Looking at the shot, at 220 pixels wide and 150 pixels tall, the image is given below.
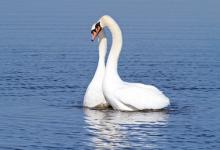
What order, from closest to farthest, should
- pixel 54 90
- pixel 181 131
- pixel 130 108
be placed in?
1. pixel 181 131
2. pixel 130 108
3. pixel 54 90

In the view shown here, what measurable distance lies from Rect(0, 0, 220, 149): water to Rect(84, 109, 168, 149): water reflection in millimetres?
19

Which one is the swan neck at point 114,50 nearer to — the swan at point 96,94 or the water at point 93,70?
the swan at point 96,94

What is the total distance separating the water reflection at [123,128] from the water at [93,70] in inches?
0.7

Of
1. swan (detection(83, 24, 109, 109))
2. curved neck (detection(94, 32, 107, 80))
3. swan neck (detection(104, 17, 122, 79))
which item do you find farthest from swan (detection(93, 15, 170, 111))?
curved neck (detection(94, 32, 107, 80))

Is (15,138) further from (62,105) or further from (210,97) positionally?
(210,97)

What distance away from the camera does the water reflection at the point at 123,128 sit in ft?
61.4

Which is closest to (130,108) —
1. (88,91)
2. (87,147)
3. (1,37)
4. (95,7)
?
(88,91)

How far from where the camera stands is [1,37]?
33.3 m

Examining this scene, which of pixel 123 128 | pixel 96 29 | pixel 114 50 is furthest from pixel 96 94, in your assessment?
pixel 123 128

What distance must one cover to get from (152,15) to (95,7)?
3404 millimetres

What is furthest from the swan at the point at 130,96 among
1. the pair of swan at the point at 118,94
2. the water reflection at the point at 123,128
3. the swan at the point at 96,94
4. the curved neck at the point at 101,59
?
the curved neck at the point at 101,59

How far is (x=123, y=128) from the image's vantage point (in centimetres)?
2016

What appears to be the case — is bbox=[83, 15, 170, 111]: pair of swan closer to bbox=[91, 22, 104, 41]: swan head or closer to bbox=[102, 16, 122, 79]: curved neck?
bbox=[102, 16, 122, 79]: curved neck

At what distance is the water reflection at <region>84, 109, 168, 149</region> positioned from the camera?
18.7 metres
